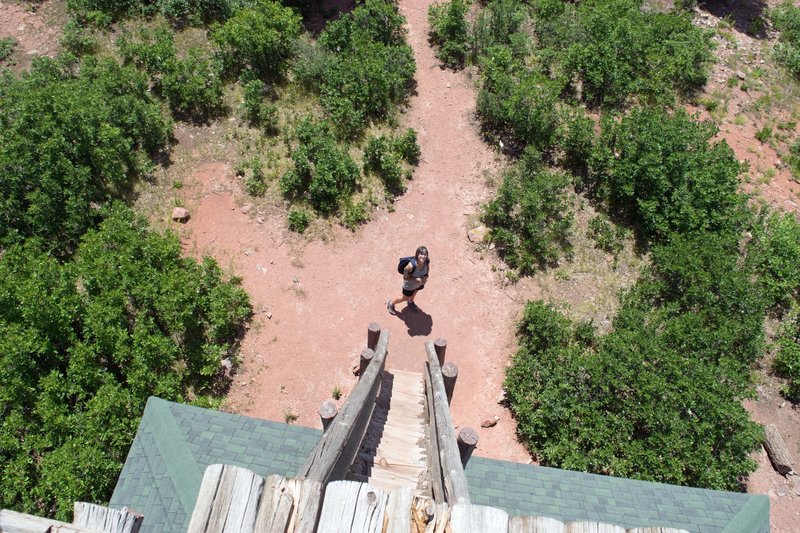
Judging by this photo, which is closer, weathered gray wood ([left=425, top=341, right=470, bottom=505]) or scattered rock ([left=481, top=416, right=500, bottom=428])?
weathered gray wood ([left=425, top=341, right=470, bottom=505])

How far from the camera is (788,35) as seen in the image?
63.0 feet

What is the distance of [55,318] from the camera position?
9.73m

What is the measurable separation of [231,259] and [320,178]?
2.89 metres

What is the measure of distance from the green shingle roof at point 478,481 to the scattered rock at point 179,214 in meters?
6.68

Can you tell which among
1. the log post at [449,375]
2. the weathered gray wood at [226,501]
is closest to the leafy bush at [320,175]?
the log post at [449,375]

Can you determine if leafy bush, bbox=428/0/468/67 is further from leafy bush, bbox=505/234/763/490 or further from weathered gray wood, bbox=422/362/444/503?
weathered gray wood, bbox=422/362/444/503

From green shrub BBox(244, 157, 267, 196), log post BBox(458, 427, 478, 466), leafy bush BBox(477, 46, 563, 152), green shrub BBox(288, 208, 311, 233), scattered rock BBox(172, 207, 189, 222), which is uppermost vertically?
leafy bush BBox(477, 46, 563, 152)

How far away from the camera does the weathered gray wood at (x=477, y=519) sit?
9.98 feet

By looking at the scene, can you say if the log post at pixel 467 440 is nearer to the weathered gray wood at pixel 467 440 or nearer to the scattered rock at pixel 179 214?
the weathered gray wood at pixel 467 440

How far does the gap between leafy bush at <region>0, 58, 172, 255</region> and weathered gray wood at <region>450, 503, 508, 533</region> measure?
38.1 ft

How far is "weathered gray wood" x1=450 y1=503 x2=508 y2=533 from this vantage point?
9.98 ft

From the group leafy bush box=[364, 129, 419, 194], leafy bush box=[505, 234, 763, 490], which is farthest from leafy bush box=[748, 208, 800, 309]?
leafy bush box=[364, 129, 419, 194]

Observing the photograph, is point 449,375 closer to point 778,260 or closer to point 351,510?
point 351,510

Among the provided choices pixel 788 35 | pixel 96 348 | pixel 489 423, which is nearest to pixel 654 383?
pixel 489 423
